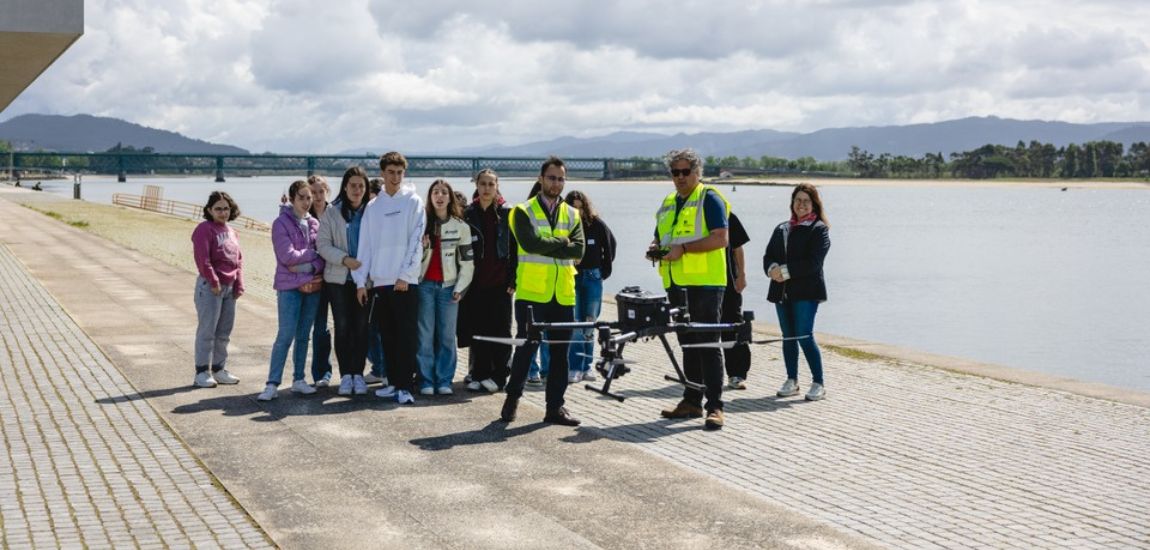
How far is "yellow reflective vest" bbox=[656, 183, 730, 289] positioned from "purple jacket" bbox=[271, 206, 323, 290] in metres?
2.84

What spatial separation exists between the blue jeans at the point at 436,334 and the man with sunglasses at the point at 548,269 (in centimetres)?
120

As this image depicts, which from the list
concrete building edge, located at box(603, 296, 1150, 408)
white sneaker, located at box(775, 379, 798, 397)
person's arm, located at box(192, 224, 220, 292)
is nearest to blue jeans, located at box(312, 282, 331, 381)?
person's arm, located at box(192, 224, 220, 292)

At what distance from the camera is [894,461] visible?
8.05m

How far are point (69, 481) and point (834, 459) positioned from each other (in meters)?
4.71

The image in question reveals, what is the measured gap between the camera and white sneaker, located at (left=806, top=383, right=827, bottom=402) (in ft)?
34.1

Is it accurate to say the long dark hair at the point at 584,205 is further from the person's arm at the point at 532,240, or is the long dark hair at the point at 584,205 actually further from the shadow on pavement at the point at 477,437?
the shadow on pavement at the point at 477,437

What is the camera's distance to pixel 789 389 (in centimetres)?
1052

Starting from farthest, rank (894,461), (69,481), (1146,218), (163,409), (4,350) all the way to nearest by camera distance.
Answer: (1146,218) < (4,350) < (163,409) < (894,461) < (69,481)

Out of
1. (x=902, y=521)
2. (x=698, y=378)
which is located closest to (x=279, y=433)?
(x=698, y=378)

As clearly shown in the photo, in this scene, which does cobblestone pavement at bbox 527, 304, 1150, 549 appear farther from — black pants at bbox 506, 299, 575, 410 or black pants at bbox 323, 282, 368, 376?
black pants at bbox 323, 282, 368, 376

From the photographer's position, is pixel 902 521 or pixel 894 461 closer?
pixel 902 521

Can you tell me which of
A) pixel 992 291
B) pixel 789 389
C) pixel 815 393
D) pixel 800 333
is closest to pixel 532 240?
pixel 800 333

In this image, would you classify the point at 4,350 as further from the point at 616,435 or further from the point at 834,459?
the point at 834,459

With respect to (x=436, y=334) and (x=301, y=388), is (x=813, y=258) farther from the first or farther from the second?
(x=301, y=388)
